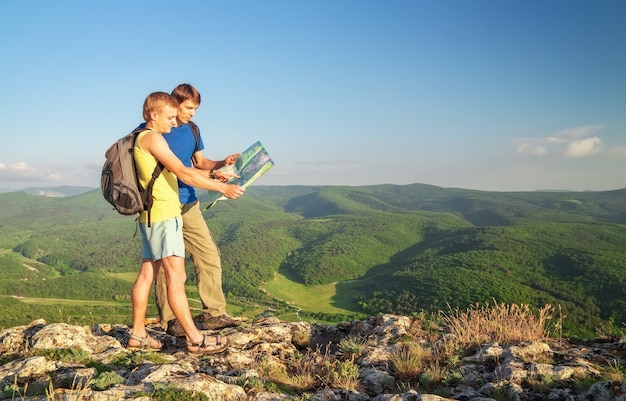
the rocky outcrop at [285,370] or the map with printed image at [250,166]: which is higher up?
the map with printed image at [250,166]

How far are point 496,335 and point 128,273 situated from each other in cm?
15182

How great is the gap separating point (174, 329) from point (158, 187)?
219cm

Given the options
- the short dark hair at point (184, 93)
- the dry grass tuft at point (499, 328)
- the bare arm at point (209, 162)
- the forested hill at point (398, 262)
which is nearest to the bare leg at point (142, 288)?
the bare arm at point (209, 162)

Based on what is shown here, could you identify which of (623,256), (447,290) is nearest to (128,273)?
(447,290)

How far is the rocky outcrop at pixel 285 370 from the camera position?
10.8ft

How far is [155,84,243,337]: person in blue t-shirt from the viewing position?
5.05m

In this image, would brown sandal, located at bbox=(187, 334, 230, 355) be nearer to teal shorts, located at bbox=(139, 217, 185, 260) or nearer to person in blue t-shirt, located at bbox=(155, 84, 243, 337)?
person in blue t-shirt, located at bbox=(155, 84, 243, 337)

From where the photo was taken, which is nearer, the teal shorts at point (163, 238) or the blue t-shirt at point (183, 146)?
the teal shorts at point (163, 238)

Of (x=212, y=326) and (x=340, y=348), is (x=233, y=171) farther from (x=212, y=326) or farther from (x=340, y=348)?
(x=340, y=348)

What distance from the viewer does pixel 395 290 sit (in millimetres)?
100750

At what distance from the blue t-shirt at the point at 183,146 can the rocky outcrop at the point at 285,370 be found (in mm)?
1893

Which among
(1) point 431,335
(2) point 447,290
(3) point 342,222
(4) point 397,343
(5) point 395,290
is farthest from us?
(3) point 342,222

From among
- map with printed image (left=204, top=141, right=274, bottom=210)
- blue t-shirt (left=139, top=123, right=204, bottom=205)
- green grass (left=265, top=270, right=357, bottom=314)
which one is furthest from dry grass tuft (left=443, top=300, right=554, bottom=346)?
green grass (left=265, top=270, right=357, bottom=314)

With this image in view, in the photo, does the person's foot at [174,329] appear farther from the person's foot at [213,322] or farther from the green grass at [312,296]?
the green grass at [312,296]
